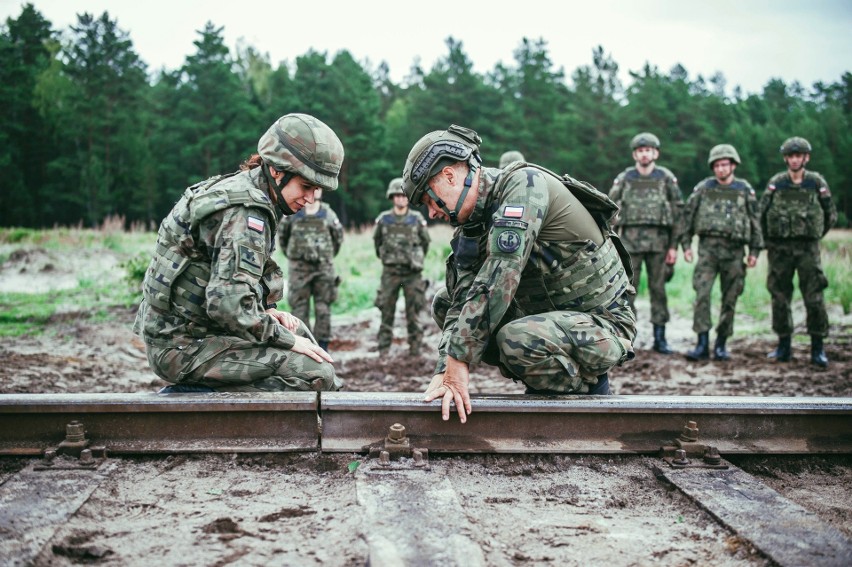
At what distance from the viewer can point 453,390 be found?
317cm

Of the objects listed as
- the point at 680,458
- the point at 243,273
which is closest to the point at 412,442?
the point at 243,273

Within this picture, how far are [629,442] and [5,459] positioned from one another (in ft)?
9.09

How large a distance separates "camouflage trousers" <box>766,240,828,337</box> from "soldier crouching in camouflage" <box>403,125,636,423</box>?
16.0ft

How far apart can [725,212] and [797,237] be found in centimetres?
79

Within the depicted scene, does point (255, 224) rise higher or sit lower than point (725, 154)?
lower

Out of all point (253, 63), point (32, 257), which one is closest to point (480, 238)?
point (32, 257)

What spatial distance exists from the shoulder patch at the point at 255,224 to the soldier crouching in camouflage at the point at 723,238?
6.17 m

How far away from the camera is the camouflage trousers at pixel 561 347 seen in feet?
11.1

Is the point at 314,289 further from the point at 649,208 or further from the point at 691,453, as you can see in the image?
the point at 691,453

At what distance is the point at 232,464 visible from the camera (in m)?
3.06

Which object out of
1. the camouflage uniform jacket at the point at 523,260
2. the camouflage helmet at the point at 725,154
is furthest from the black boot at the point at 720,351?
the camouflage uniform jacket at the point at 523,260

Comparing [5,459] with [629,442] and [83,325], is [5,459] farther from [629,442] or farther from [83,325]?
[83,325]

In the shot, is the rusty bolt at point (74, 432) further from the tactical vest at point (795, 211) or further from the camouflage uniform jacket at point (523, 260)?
the tactical vest at point (795, 211)

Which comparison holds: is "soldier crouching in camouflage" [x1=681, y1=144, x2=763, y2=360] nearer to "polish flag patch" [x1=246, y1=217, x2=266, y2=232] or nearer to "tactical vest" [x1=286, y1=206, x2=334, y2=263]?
"tactical vest" [x1=286, y1=206, x2=334, y2=263]
